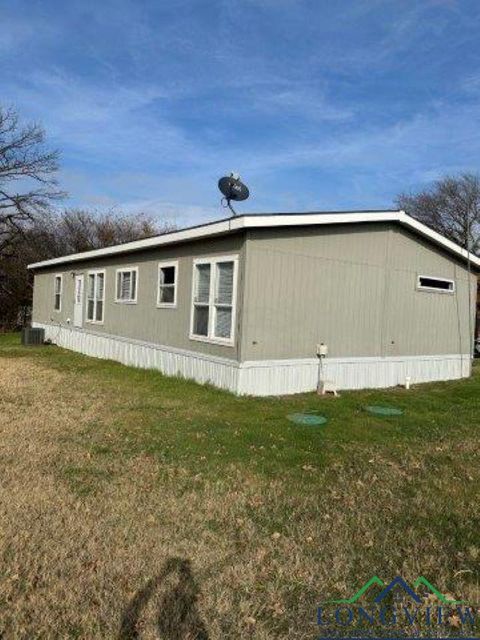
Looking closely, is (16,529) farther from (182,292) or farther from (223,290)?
(182,292)

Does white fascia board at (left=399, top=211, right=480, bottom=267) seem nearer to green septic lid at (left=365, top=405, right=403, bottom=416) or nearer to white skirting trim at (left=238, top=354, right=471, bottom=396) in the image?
white skirting trim at (left=238, top=354, right=471, bottom=396)

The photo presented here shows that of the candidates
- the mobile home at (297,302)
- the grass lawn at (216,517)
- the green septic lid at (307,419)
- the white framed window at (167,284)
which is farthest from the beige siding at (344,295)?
the white framed window at (167,284)

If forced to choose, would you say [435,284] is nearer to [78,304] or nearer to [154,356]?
[154,356]

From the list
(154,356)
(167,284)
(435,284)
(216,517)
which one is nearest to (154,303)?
(167,284)

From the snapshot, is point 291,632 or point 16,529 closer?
point 291,632

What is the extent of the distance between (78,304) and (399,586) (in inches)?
593

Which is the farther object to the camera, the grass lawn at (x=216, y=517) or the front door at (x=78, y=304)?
the front door at (x=78, y=304)

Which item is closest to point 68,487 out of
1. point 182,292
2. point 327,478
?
point 327,478

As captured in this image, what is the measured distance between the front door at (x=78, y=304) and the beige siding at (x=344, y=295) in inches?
357

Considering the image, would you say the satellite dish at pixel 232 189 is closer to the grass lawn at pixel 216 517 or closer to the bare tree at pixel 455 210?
the grass lawn at pixel 216 517

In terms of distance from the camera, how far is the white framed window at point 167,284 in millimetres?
11125

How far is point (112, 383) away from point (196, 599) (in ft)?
24.2

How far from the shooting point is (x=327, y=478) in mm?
4883

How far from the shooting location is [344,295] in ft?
32.9
